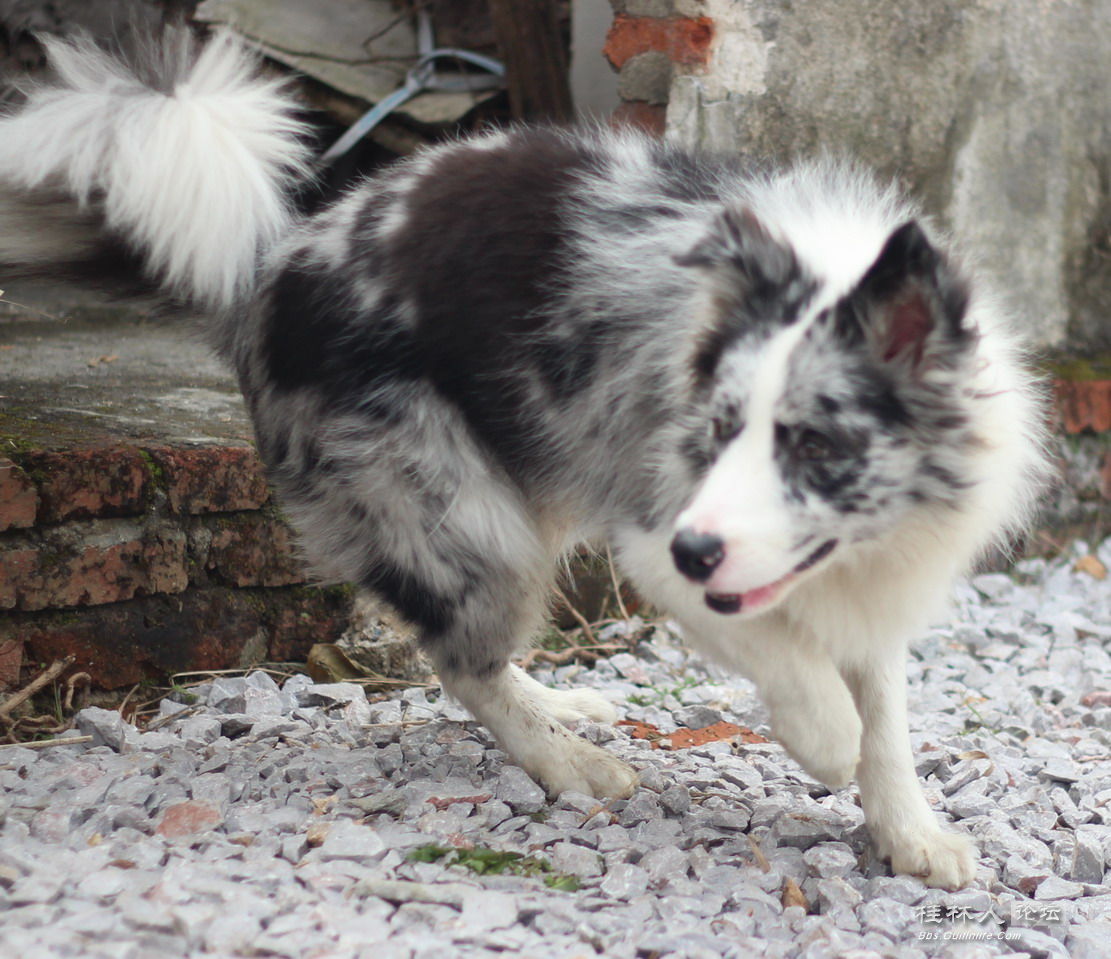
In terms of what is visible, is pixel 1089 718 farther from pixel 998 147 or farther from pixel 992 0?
pixel 992 0

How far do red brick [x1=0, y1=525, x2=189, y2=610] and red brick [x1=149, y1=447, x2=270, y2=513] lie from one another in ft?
0.32

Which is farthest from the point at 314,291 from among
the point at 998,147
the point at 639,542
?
the point at 998,147

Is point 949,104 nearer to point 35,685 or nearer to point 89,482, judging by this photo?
point 89,482

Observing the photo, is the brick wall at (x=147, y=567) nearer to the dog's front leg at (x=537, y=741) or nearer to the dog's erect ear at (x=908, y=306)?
the dog's front leg at (x=537, y=741)

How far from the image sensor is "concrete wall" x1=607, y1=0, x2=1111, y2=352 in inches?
163

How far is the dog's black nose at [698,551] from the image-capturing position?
1.94 m

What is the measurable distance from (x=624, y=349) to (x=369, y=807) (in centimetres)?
105

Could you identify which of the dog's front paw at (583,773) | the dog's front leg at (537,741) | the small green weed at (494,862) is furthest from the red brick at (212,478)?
the small green weed at (494,862)

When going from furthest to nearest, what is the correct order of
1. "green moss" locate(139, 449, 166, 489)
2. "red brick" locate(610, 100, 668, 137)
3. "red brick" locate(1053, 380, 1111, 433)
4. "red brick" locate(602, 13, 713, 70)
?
"red brick" locate(1053, 380, 1111, 433)
"red brick" locate(610, 100, 668, 137)
"red brick" locate(602, 13, 713, 70)
"green moss" locate(139, 449, 166, 489)

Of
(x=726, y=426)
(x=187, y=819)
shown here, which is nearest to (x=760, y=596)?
(x=726, y=426)

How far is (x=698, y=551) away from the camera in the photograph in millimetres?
1946

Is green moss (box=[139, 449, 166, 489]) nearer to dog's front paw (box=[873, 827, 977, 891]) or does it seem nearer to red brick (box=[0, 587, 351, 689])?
red brick (box=[0, 587, 351, 689])

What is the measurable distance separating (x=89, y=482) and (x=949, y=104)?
327 centimetres

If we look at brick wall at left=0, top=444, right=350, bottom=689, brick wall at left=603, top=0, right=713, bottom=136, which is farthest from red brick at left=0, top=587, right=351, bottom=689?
brick wall at left=603, top=0, right=713, bottom=136
